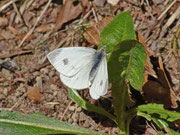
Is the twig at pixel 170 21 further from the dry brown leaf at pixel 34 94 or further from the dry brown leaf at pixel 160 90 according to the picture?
the dry brown leaf at pixel 34 94

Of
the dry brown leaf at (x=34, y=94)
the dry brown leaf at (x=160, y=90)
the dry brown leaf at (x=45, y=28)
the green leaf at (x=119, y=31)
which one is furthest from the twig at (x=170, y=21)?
the dry brown leaf at (x=34, y=94)

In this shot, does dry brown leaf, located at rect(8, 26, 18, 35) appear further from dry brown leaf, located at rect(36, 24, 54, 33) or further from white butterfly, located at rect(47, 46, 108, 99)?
white butterfly, located at rect(47, 46, 108, 99)

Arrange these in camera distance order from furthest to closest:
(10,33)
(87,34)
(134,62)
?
(10,33)
(87,34)
(134,62)

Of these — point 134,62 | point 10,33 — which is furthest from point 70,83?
point 10,33

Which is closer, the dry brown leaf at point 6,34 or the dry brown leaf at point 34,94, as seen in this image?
the dry brown leaf at point 34,94

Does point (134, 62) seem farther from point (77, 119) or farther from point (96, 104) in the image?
point (77, 119)

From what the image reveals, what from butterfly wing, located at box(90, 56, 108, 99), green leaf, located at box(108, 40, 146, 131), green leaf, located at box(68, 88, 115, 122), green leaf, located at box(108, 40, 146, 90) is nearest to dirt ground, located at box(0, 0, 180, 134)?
green leaf, located at box(68, 88, 115, 122)
